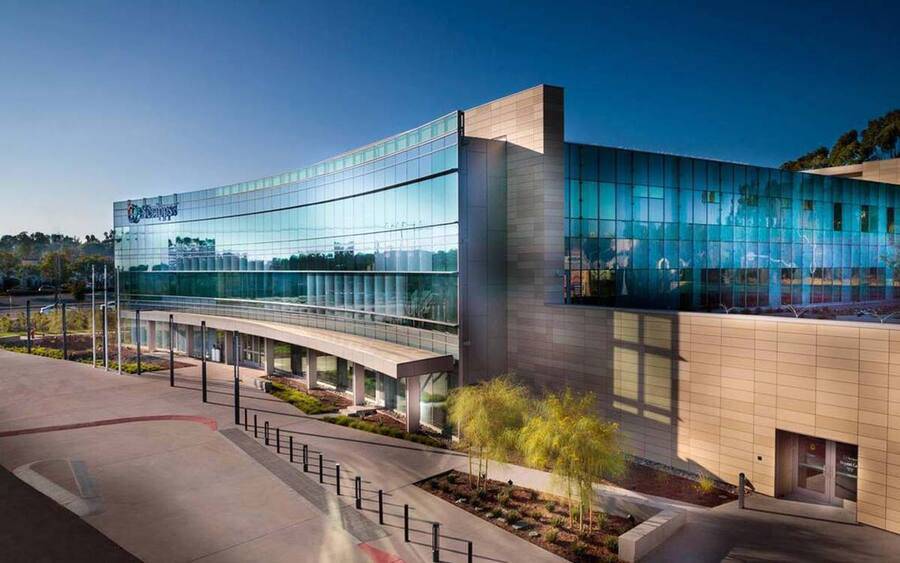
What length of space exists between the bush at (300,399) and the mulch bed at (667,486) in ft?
60.3

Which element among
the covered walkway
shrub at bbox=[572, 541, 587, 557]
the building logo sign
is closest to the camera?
shrub at bbox=[572, 541, 587, 557]

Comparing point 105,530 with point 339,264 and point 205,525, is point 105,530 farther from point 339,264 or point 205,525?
point 339,264

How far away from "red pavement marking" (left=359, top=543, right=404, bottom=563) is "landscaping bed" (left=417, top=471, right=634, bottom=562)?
3.69 meters

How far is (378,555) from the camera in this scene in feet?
48.2

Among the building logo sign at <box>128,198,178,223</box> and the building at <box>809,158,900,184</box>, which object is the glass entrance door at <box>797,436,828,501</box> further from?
the building logo sign at <box>128,198,178,223</box>

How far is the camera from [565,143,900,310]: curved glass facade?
92.9ft

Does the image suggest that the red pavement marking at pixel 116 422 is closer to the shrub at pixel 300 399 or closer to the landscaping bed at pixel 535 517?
the shrub at pixel 300 399

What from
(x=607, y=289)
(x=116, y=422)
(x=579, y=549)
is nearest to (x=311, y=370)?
(x=116, y=422)

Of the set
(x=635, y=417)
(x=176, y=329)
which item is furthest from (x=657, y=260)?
(x=176, y=329)

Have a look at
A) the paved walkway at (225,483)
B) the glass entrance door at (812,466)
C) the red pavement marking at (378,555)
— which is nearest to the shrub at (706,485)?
the glass entrance door at (812,466)

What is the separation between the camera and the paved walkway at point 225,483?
1534cm

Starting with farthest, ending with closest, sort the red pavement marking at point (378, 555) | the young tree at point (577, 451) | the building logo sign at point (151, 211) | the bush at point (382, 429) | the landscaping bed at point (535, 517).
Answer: the building logo sign at point (151, 211) → the bush at point (382, 429) → the young tree at point (577, 451) → the landscaping bed at point (535, 517) → the red pavement marking at point (378, 555)

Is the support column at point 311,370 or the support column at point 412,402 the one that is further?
the support column at point 311,370

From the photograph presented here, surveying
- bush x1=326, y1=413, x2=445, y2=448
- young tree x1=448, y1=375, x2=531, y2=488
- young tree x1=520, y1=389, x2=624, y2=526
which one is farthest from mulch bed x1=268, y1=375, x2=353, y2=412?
young tree x1=520, y1=389, x2=624, y2=526
